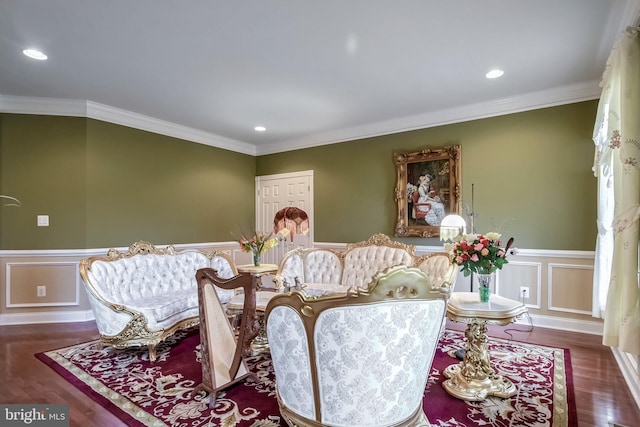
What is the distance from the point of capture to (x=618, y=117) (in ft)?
7.50

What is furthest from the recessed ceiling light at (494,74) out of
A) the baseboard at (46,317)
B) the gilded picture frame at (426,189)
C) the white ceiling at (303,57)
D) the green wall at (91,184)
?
the baseboard at (46,317)

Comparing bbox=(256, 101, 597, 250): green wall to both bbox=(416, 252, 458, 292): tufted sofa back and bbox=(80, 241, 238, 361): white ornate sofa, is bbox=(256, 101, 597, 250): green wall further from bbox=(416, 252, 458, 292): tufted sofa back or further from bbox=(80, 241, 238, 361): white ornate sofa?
bbox=(80, 241, 238, 361): white ornate sofa

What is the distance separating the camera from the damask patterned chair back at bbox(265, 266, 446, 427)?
1.43 m

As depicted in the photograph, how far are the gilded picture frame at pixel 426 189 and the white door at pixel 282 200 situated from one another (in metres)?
1.69

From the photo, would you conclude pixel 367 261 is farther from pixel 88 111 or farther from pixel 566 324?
pixel 88 111

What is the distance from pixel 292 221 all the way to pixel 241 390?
381cm

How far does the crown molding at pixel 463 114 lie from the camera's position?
3.73 m

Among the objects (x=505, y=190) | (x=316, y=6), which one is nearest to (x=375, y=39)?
(x=316, y=6)

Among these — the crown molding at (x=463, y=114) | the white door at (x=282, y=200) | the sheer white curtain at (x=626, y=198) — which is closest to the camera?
the sheer white curtain at (x=626, y=198)

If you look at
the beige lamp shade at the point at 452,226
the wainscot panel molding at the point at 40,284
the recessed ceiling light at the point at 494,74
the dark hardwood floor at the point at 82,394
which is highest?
the recessed ceiling light at the point at 494,74

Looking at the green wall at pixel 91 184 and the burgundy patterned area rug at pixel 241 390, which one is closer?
the burgundy patterned area rug at pixel 241 390

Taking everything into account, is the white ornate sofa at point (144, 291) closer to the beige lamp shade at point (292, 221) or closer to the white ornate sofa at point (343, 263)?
the white ornate sofa at point (343, 263)

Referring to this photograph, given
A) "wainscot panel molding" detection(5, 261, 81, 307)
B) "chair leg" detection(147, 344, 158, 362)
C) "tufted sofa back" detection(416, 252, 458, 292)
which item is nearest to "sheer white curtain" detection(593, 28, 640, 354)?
"tufted sofa back" detection(416, 252, 458, 292)

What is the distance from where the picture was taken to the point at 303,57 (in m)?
3.06
